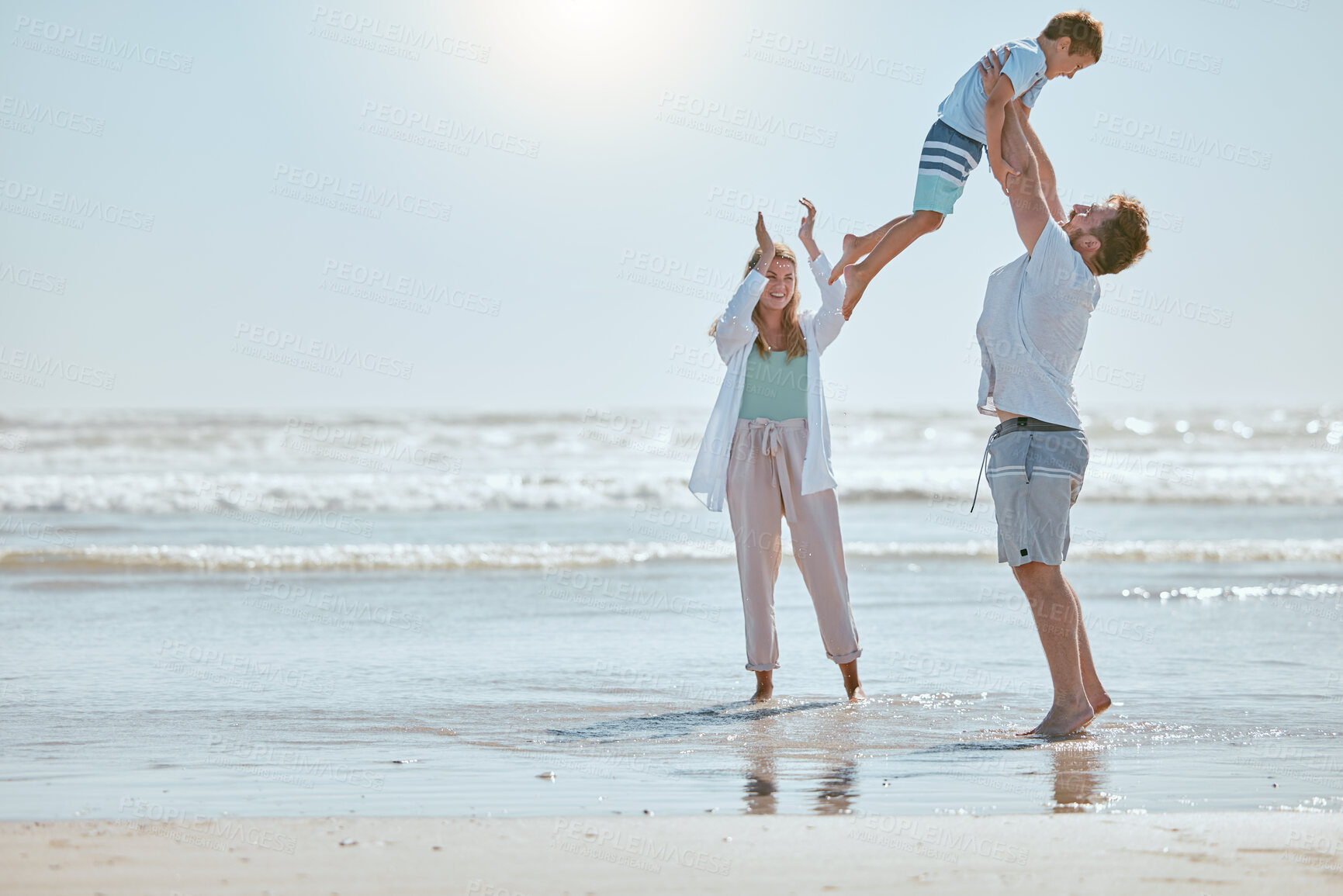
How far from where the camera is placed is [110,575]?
9648 mm

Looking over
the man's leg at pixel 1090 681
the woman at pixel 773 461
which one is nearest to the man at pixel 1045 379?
the man's leg at pixel 1090 681

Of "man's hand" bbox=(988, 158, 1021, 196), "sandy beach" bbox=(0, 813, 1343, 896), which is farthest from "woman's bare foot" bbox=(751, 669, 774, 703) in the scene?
"man's hand" bbox=(988, 158, 1021, 196)

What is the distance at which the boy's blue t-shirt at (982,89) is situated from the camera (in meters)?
4.57

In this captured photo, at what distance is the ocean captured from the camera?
3854 millimetres

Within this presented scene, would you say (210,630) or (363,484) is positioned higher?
(363,484)

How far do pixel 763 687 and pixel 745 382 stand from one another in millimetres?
1371

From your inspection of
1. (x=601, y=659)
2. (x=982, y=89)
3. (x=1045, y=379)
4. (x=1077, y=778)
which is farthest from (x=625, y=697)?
(x=982, y=89)

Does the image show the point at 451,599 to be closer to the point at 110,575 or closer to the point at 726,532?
the point at 110,575

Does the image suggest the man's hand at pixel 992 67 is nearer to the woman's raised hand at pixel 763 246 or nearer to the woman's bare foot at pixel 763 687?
the woman's raised hand at pixel 763 246

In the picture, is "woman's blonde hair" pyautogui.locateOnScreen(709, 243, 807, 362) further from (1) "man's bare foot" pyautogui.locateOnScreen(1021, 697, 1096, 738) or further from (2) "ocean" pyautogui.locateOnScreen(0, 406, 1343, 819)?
(1) "man's bare foot" pyautogui.locateOnScreen(1021, 697, 1096, 738)

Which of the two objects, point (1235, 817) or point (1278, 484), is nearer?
point (1235, 817)

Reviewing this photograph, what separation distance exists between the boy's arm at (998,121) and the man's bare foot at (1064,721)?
1.95 meters

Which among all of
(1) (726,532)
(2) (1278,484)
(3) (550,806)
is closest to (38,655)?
(3) (550,806)

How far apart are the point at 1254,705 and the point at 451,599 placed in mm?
5245
